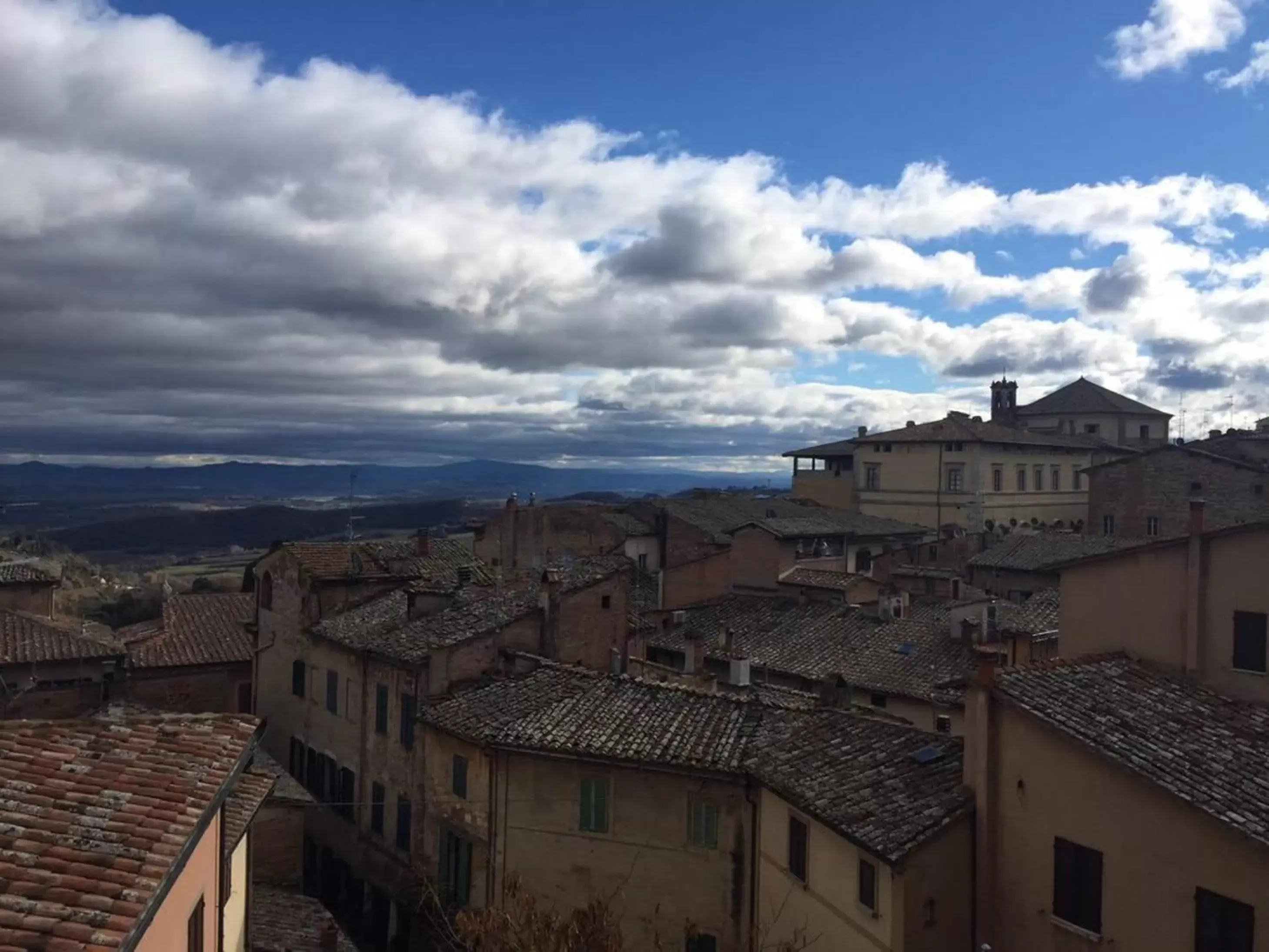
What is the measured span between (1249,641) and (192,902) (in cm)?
1565

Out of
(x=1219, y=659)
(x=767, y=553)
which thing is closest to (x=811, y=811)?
(x=1219, y=659)

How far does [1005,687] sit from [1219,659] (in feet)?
15.7

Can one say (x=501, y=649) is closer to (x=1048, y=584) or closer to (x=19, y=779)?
(x=19, y=779)

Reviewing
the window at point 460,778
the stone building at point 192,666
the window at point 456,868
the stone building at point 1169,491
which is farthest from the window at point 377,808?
the stone building at point 1169,491

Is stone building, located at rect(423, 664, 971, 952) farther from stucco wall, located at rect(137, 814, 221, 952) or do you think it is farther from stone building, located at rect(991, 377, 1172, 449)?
stone building, located at rect(991, 377, 1172, 449)

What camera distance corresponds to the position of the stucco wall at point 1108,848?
40.3 feet

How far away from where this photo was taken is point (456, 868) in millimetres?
22422

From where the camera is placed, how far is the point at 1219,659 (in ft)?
56.4

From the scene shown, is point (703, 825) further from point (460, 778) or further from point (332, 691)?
point (332, 691)

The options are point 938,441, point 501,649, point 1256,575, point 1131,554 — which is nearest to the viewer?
point 1256,575

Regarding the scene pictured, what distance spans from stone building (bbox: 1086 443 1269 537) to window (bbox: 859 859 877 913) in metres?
40.4

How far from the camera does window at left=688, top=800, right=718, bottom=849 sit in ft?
61.9

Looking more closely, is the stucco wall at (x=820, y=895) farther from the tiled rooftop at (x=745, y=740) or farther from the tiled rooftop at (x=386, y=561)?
the tiled rooftop at (x=386, y=561)

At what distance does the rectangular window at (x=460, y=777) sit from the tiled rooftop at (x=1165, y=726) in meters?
11.5
